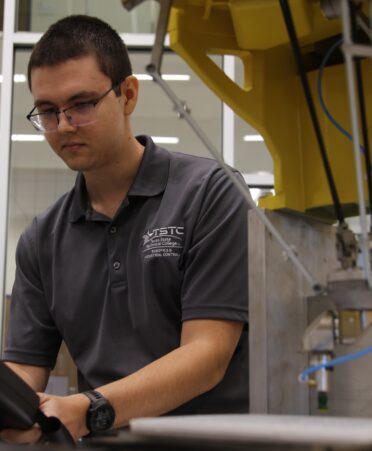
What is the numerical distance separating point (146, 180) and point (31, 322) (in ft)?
1.36

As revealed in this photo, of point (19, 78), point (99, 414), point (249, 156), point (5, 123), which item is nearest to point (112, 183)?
point (99, 414)

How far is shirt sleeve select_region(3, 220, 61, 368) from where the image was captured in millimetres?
1529

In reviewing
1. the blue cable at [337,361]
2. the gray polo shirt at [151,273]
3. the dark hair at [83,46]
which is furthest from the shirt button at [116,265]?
the blue cable at [337,361]

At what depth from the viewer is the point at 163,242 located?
1.35 m

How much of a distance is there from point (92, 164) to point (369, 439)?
39.5 inches

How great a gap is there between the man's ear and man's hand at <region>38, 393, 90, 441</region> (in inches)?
25.8

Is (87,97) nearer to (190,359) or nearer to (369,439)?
(190,359)

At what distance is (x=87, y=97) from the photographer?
133 centimetres

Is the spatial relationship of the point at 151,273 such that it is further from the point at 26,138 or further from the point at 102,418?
the point at 26,138

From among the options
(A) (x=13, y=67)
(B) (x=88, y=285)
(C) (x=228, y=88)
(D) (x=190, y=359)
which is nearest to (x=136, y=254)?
(B) (x=88, y=285)

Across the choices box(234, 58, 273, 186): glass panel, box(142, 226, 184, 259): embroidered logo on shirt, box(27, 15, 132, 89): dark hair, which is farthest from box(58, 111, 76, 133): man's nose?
box(234, 58, 273, 186): glass panel

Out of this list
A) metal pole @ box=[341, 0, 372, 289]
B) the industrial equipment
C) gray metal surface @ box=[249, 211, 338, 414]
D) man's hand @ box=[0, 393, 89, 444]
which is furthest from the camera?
man's hand @ box=[0, 393, 89, 444]

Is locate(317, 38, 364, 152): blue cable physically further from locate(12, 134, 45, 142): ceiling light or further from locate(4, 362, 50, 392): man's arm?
locate(12, 134, 45, 142): ceiling light

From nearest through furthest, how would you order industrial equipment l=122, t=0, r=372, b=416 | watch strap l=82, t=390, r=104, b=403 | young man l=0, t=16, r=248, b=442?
industrial equipment l=122, t=0, r=372, b=416 → watch strap l=82, t=390, r=104, b=403 → young man l=0, t=16, r=248, b=442
